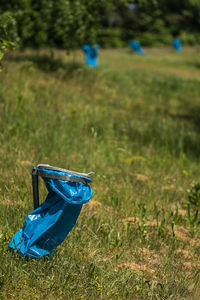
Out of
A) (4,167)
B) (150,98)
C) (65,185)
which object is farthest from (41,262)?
(150,98)

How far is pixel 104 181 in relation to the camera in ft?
16.2

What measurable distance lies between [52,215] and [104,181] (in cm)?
222

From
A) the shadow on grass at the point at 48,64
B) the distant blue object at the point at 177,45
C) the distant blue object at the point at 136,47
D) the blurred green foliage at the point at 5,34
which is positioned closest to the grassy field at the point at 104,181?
the shadow on grass at the point at 48,64

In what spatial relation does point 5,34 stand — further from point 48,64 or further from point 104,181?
point 48,64

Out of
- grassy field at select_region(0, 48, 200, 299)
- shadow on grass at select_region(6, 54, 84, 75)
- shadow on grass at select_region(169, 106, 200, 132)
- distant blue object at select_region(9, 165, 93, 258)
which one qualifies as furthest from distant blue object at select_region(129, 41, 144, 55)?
distant blue object at select_region(9, 165, 93, 258)

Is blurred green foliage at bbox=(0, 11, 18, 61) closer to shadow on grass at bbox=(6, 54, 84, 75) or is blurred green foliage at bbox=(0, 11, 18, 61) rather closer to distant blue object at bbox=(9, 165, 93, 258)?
distant blue object at bbox=(9, 165, 93, 258)

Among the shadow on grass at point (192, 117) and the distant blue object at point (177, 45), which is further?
the distant blue object at point (177, 45)

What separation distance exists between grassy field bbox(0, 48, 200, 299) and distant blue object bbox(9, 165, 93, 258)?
0.41ft

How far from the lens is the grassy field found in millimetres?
2904

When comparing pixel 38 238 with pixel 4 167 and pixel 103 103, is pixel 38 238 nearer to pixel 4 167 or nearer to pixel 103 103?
pixel 4 167

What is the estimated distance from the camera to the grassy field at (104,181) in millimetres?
2904

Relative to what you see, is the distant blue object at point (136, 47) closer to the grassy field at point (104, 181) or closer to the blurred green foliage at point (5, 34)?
the grassy field at point (104, 181)

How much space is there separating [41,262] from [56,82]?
6.33m

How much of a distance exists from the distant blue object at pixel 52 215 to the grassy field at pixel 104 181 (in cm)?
13
